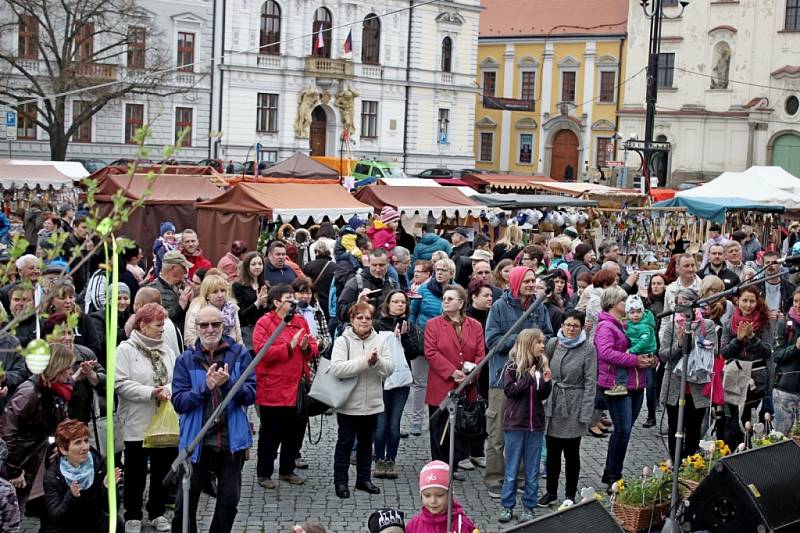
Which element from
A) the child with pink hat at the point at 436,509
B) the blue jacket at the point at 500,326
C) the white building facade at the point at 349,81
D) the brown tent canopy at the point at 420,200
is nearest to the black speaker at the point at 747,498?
the child with pink hat at the point at 436,509

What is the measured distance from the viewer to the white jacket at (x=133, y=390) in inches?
317

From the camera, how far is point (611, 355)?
32.0 feet

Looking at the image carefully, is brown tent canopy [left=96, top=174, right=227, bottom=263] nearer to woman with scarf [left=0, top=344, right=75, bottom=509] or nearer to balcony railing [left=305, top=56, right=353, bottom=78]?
woman with scarf [left=0, top=344, right=75, bottom=509]

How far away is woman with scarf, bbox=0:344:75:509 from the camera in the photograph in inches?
300

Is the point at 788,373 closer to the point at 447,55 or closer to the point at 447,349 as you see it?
the point at 447,349

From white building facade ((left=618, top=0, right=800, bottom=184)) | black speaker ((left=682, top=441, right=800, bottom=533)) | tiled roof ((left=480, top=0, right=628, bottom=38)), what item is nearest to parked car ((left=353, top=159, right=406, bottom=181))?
white building facade ((left=618, top=0, right=800, bottom=184))

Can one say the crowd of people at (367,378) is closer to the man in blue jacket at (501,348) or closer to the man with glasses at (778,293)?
the man in blue jacket at (501,348)

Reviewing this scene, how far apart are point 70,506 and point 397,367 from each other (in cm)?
339

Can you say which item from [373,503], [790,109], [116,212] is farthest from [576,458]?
[790,109]

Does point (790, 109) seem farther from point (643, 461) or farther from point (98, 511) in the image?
point (98, 511)

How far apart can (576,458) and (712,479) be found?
2.02 meters

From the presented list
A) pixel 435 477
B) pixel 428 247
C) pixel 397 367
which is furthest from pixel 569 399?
pixel 428 247

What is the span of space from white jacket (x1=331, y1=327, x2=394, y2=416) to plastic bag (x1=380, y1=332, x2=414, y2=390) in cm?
38

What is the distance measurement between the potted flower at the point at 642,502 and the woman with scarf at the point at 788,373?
2428mm
